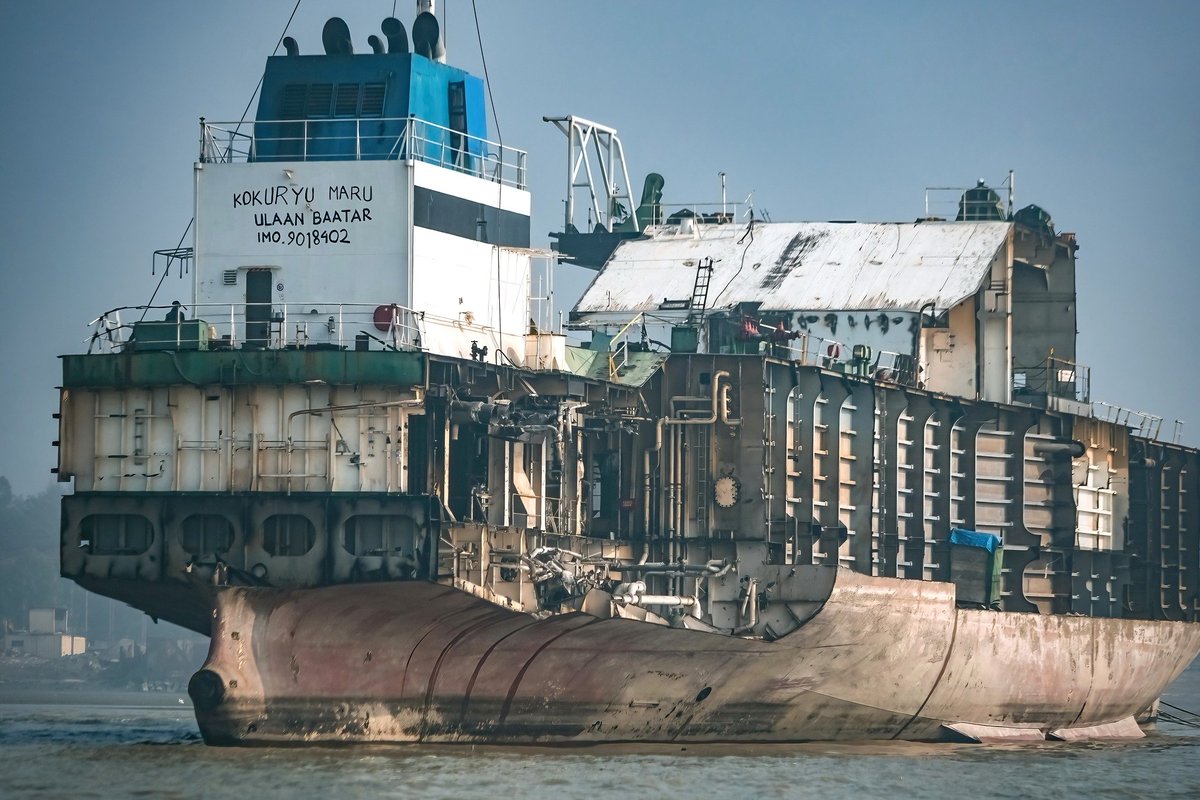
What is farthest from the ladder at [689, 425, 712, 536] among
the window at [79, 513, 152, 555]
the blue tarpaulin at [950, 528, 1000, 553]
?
the window at [79, 513, 152, 555]

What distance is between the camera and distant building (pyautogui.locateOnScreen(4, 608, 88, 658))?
493ft

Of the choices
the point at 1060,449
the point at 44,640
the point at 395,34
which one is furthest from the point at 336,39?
the point at 44,640

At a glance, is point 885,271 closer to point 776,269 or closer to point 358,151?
point 776,269

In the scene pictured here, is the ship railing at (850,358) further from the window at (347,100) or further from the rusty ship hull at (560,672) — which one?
the window at (347,100)

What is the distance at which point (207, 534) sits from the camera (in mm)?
36875

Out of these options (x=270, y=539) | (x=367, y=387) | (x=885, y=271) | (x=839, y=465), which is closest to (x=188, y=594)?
(x=270, y=539)

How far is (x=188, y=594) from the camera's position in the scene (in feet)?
123

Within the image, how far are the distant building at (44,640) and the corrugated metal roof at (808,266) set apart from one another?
10209cm

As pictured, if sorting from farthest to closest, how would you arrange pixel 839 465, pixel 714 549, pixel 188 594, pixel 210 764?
pixel 839 465
pixel 714 549
pixel 188 594
pixel 210 764

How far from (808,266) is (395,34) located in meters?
18.2

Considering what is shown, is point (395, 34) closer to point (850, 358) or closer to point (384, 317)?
point (384, 317)

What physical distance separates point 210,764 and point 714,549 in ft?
40.2

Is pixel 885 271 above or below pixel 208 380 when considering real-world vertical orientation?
above

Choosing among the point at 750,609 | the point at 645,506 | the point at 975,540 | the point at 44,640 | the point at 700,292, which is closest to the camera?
the point at 750,609
